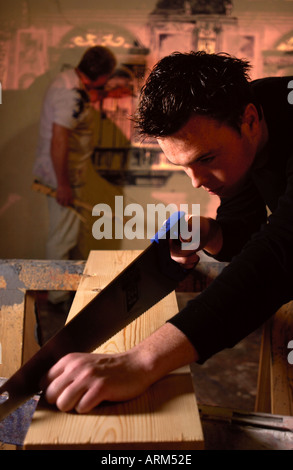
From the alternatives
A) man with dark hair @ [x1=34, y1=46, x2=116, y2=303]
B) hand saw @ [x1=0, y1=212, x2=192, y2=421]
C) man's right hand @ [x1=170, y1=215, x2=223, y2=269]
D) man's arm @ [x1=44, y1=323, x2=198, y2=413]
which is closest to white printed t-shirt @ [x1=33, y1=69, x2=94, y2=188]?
man with dark hair @ [x1=34, y1=46, x2=116, y2=303]

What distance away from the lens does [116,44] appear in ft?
14.3

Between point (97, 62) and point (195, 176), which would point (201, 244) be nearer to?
point (195, 176)

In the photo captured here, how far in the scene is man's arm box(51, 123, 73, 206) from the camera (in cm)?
406

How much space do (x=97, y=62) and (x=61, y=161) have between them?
3.57 feet

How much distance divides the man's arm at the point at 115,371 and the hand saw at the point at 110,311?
0.25 feet

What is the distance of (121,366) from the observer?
75cm

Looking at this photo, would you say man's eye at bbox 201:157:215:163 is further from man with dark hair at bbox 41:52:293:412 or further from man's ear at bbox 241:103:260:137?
man's ear at bbox 241:103:260:137

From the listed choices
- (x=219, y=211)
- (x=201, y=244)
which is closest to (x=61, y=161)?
(x=219, y=211)

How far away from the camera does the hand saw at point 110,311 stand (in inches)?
31.9

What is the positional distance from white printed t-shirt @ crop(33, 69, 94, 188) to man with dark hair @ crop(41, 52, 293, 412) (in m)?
2.85

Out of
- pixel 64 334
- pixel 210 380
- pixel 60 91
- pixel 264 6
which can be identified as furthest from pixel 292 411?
pixel 264 6

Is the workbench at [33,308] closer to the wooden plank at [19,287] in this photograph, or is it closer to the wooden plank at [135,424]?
the wooden plank at [19,287]

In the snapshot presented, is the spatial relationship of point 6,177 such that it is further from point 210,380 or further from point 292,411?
point 292,411

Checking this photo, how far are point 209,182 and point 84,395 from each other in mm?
785
